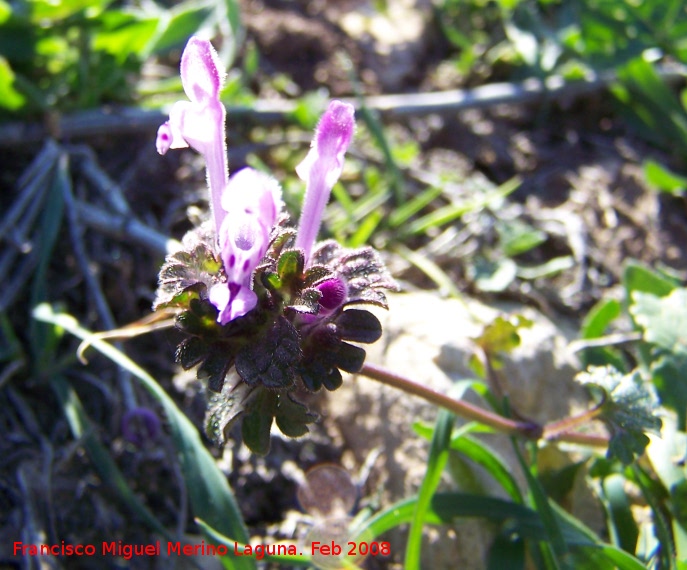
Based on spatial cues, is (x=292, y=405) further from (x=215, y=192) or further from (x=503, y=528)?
(x=503, y=528)

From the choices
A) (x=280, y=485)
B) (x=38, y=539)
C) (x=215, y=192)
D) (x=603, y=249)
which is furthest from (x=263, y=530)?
(x=603, y=249)

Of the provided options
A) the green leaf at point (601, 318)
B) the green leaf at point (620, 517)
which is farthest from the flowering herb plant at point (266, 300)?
the green leaf at point (601, 318)

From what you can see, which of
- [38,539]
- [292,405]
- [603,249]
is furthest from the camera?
[603,249]

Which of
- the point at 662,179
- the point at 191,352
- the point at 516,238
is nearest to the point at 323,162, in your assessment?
the point at 191,352

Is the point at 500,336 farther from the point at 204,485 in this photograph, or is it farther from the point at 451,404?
the point at 204,485

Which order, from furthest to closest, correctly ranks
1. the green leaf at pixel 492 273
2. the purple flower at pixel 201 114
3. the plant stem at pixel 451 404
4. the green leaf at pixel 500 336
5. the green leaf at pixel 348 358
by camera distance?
1. the green leaf at pixel 492 273
2. the green leaf at pixel 500 336
3. the plant stem at pixel 451 404
4. the green leaf at pixel 348 358
5. the purple flower at pixel 201 114

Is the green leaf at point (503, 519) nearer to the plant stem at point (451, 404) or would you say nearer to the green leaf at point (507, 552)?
the green leaf at point (507, 552)
